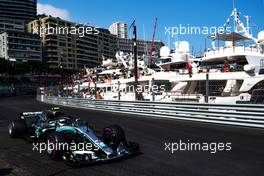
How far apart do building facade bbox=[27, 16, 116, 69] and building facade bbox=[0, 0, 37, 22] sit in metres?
59.3

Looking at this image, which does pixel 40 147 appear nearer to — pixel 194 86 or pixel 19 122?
pixel 19 122

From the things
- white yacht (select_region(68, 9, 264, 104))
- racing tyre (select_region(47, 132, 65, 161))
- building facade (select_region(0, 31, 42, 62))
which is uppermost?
building facade (select_region(0, 31, 42, 62))

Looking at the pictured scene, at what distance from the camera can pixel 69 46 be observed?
121375 millimetres

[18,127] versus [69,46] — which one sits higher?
[69,46]

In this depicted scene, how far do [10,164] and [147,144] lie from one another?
3382mm

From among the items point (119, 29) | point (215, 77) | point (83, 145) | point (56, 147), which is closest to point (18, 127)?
point (56, 147)

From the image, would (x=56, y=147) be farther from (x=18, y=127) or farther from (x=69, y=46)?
(x=69, y=46)

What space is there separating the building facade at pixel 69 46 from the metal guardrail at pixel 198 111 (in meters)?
98.0

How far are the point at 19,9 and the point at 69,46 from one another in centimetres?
7687

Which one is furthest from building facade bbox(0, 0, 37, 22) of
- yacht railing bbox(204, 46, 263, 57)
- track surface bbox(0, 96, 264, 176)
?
track surface bbox(0, 96, 264, 176)

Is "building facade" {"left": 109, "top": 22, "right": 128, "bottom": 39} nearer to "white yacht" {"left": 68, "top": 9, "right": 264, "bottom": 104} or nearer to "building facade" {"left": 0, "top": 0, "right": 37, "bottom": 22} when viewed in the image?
"building facade" {"left": 0, "top": 0, "right": 37, "bottom": 22}

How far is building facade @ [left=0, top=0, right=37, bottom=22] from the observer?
175875 mm

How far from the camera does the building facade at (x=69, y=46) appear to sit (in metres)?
119

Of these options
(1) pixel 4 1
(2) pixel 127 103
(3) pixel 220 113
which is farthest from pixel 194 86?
(1) pixel 4 1
